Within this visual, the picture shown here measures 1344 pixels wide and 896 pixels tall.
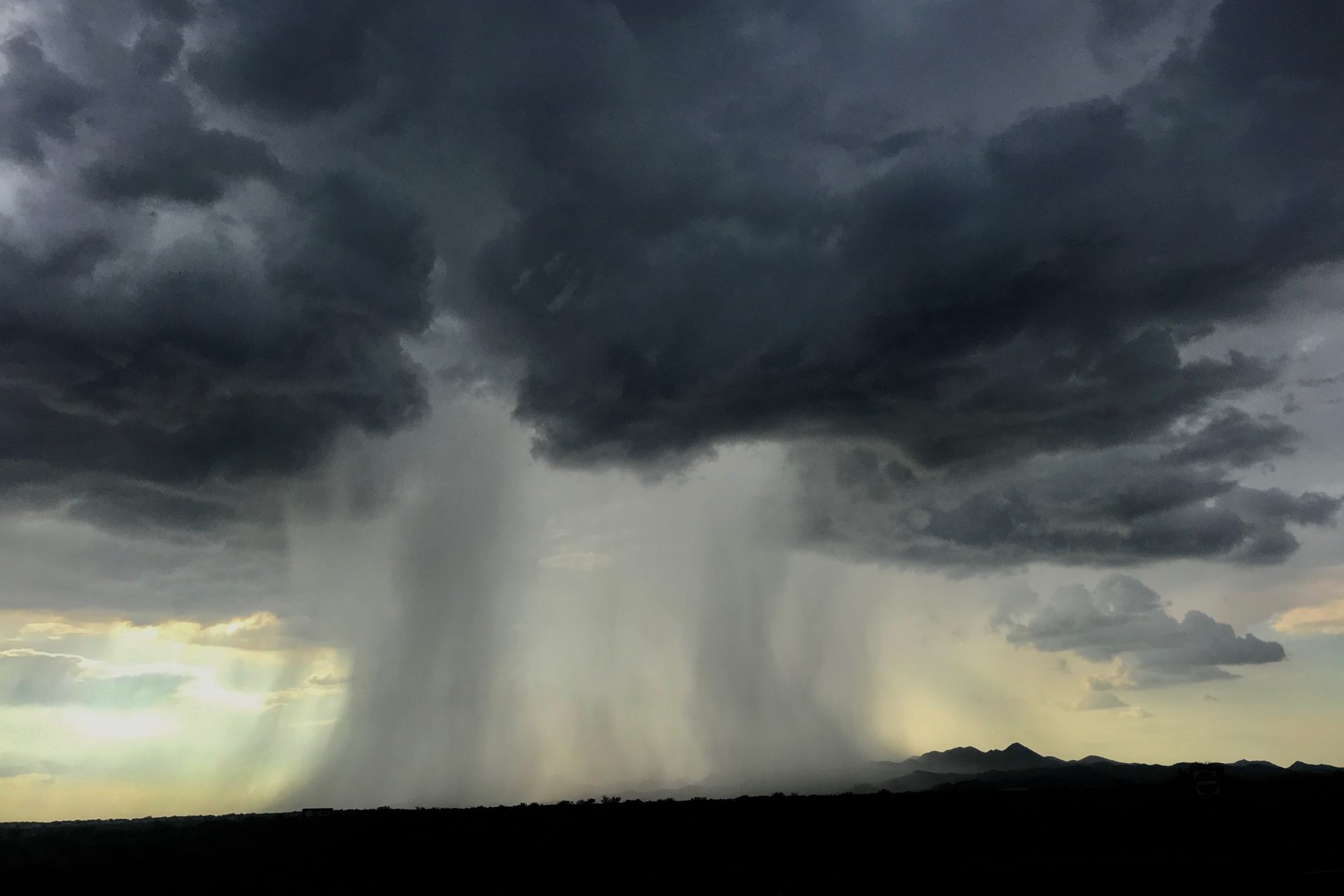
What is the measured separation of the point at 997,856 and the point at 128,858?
67.8m

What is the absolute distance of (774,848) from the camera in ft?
226

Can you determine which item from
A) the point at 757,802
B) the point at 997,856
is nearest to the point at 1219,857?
the point at 997,856

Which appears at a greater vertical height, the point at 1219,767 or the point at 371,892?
the point at 1219,767

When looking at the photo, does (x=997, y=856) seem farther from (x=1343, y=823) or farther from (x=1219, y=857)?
(x=1343, y=823)

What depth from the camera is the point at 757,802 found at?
435ft

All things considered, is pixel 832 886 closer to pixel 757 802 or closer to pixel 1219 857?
pixel 1219 857

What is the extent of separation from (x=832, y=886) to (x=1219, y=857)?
21.1 meters

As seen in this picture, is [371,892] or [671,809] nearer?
[371,892]

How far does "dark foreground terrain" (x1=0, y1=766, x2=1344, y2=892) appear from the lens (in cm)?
4972

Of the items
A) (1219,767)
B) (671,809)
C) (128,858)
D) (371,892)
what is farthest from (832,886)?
(671,809)

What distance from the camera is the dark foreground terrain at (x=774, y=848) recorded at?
49.7m

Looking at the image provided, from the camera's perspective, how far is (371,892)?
5575 cm

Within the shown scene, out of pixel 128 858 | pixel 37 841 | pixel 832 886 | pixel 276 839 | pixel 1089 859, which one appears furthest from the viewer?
pixel 37 841

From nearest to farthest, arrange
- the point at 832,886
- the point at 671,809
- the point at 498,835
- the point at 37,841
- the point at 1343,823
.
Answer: the point at 832,886 < the point at 1343,823 < the point at 498,835 < the point at 37,841 < the point at 671,809
